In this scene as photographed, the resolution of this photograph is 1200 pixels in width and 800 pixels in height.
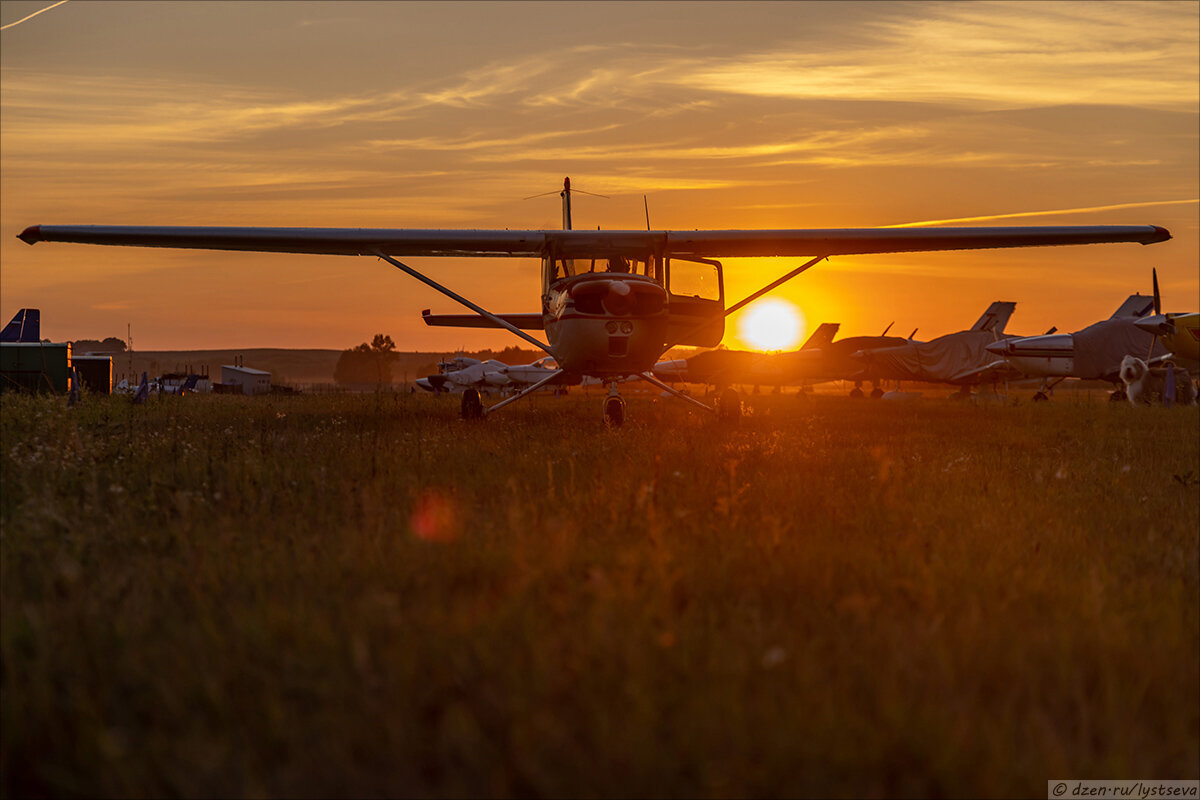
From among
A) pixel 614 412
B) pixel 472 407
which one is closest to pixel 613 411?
pixel 614 412

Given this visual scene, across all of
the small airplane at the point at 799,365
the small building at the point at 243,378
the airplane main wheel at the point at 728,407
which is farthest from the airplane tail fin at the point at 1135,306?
the small building at the point at 243,378

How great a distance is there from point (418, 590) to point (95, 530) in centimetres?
203

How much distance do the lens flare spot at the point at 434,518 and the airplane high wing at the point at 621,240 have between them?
897 centimetres

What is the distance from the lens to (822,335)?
2172 inches

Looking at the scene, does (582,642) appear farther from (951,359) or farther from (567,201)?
(951,359)

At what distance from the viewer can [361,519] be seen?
4703 mm

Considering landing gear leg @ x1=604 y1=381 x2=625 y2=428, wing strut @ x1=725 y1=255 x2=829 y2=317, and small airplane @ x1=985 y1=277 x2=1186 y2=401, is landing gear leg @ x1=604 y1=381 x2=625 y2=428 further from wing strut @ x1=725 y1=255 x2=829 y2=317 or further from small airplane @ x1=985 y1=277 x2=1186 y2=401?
small airplane @ x1=985 y1=277 x2=1186 y2=401

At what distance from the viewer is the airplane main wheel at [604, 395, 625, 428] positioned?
1259cm

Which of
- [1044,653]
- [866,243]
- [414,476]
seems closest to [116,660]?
[1044,653]

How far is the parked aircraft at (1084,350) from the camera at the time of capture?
3344cm

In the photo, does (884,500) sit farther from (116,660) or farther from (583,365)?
(583,365)

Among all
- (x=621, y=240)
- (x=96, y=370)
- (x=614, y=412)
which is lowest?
(x=614, y=412)

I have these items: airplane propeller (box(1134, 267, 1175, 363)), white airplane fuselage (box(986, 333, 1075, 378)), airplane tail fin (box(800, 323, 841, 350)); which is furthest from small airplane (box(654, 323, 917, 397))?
airplane propeller (box(1134, 267, 1175, 363))

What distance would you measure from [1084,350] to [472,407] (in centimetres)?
2887
